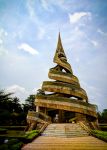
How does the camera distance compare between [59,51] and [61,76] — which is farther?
[59,51]

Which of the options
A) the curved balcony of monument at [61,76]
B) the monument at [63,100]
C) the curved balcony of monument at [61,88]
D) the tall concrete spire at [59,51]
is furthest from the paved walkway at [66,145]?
the tall concrete spire at [59,51]

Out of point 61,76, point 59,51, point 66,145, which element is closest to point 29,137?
point 66,145

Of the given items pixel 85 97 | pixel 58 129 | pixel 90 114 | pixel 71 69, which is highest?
pixel 71 69

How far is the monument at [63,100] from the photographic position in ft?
96.2

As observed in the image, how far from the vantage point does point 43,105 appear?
2941 centimetres

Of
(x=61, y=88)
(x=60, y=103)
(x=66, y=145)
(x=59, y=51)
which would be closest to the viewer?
(x=66, y=145)

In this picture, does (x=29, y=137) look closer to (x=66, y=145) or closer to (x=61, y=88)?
(x=66, y=145)

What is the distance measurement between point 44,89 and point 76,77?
21.4 feet

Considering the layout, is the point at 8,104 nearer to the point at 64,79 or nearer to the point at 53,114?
the point at 53,114

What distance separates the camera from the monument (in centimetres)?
2933

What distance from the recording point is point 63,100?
1177 inches

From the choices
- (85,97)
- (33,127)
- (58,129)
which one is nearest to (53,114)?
(85,97)

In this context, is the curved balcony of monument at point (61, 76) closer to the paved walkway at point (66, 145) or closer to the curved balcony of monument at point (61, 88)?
the curved balcony of monument at point (61, 88)

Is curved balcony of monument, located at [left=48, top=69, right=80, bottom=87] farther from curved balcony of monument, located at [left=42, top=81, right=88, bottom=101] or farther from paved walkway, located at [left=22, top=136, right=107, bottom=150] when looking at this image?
paved walkway, located at [left=22, top=136, right=107, bottom=150]
